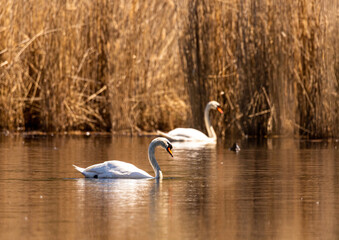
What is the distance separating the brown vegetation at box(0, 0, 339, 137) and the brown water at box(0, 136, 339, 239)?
11.5ft

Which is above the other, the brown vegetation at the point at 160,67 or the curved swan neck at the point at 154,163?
the brown vegetation at the point at 160,67

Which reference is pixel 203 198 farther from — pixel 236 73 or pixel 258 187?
pixel 236 73

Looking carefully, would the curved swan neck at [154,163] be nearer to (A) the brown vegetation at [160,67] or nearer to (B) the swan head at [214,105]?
(B) the swan head at [214,105]

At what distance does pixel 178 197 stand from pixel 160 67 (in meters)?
12.2

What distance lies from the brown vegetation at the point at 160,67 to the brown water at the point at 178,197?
11.5ft

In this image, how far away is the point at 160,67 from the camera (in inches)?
890

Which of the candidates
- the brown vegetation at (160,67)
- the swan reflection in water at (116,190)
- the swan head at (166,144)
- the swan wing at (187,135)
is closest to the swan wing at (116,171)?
the swan reflection in water at (116,190)

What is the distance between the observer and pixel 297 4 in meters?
20.0

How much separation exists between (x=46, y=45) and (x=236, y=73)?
13.9ft

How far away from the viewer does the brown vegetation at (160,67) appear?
2042cm

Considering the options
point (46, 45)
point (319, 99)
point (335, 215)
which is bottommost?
point (335, 215)

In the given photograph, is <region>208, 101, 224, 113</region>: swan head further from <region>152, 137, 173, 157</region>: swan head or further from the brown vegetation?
<region>152, 137, 173, 157</region>: swan head

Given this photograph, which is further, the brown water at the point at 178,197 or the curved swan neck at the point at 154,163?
the curved swan neck at the point at 154,163

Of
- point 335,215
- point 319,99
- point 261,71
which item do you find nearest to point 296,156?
point 319,99
